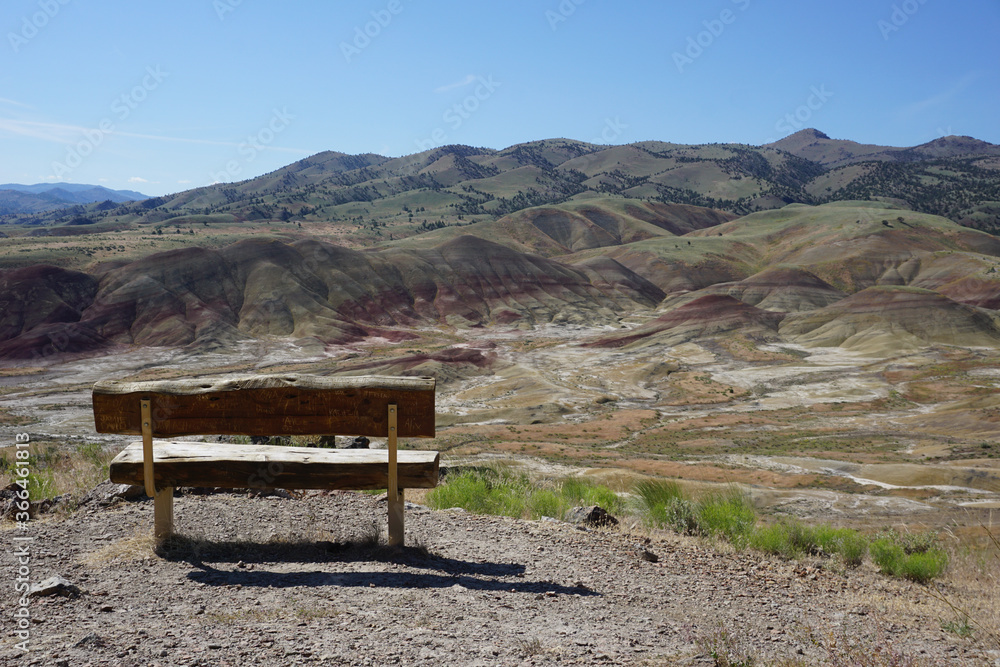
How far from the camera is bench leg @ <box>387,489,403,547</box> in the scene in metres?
6.05

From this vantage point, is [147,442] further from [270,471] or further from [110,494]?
[110,494]

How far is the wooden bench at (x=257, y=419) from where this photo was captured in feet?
19.2

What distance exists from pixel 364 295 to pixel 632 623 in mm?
80284

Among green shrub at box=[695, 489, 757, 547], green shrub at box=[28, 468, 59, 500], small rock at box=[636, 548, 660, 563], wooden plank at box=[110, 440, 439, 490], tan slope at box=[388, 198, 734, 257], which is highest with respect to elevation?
tan slope at box=[388, 198, 734, 257]

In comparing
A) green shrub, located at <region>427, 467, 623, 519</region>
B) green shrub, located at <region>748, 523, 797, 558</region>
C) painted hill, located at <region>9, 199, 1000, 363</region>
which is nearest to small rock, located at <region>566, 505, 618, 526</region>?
green shrub, located at <region>427, 467, 623, 519</region>

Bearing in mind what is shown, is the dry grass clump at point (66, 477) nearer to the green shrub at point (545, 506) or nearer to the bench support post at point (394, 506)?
the bench support post at point (394, 506)

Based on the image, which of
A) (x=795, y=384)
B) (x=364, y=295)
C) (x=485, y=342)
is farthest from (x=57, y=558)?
(x=364, y=295)

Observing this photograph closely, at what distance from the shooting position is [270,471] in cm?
600

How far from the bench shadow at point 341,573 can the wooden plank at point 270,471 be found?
22.4 inches

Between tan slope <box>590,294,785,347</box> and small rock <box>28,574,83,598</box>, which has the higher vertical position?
small rock <box>28,574,83,598</box>

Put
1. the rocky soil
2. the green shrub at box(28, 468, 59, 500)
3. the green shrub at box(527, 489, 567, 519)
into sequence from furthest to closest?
the green shrub at box(527, 489, 567, 519) → the green shrub at box(28, 468, 59, 500) → the rocky soil

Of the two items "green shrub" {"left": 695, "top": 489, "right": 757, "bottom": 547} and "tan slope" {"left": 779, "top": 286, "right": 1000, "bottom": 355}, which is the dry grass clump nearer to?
"green shrub" {"left": 695, "top": 489, "right": 757, "bottom": 547}

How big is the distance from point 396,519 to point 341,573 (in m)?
0.82

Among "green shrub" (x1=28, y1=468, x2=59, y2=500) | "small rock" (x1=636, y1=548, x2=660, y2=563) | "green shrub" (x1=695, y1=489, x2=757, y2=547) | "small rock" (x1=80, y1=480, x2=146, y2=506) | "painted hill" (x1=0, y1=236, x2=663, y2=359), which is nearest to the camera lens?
"small rock" (x1=636, y1=548, x2=660, y2=563)
